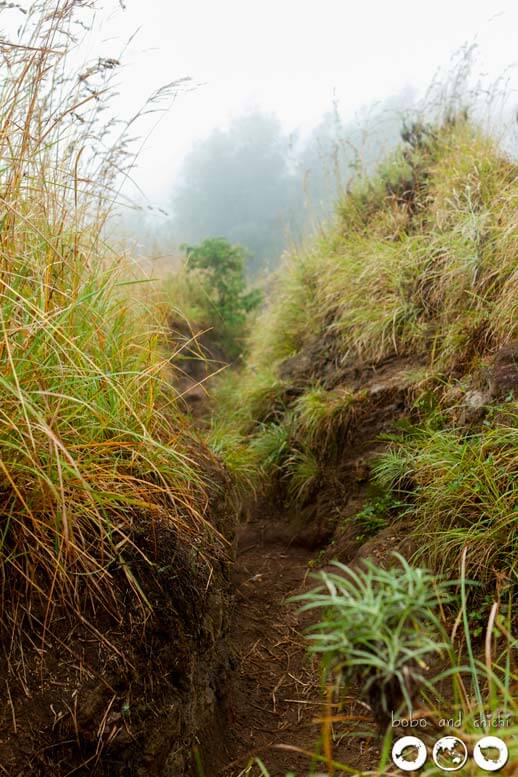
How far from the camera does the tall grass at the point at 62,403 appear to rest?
1.61m

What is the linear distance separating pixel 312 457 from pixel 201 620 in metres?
1.93

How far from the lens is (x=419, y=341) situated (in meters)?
3.70

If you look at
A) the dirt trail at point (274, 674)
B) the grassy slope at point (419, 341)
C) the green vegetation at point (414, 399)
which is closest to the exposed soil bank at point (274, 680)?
the dirt trail at point (274, 674)

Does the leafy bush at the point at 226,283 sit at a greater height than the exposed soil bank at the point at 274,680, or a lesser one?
greater

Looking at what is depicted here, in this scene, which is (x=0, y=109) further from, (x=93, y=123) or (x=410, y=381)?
(x=410, y=381)

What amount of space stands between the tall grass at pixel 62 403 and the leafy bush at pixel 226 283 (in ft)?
15.9

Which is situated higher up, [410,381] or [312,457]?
[410,381]

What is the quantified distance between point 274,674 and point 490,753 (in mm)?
1609

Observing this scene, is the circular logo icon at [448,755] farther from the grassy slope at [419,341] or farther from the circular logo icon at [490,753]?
the grassy slope at [419,341]

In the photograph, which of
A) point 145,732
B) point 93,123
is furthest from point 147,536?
point 93,123

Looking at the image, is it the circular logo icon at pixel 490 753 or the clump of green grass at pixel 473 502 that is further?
the clump of green grass at pixel 473 502

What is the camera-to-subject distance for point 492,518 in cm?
208

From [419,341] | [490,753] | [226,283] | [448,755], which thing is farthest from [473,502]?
[226,283]

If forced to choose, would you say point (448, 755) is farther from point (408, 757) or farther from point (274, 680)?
point (274, 680)
